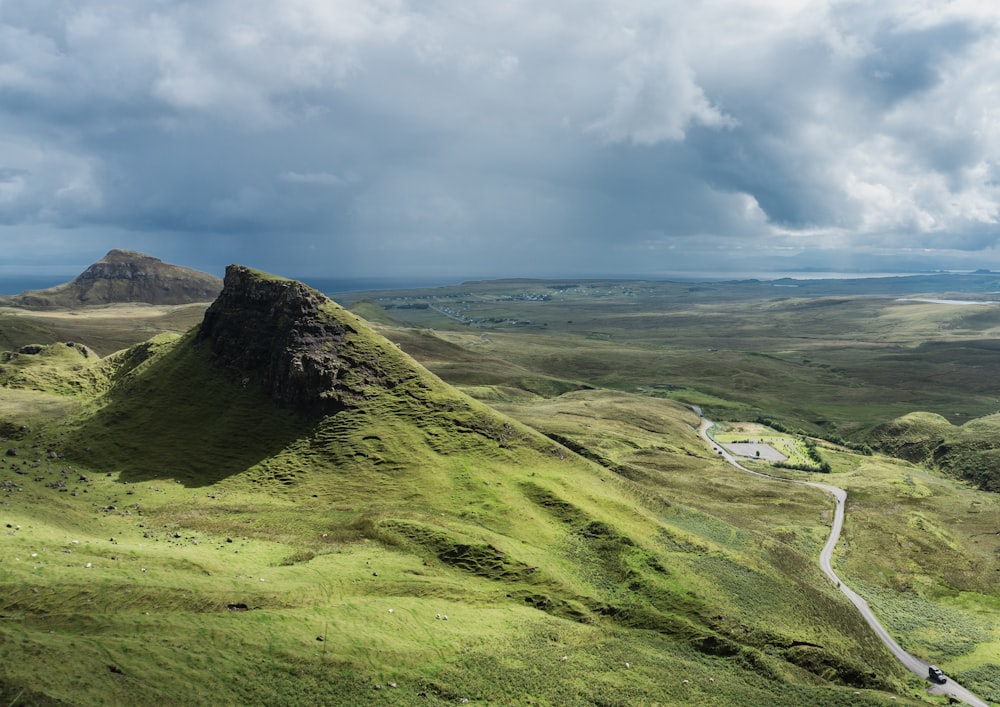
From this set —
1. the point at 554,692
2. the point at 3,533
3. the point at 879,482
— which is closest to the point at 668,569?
the point at 554,692

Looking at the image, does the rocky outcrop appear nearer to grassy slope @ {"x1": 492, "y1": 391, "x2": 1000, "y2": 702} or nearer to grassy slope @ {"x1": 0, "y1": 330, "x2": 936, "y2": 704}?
grassy slope @ {"x1": 0, "y1": 330, "x2": 936, "y2": 704}

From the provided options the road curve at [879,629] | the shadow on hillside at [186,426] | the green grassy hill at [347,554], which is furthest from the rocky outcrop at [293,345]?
the road curve at [879,629]

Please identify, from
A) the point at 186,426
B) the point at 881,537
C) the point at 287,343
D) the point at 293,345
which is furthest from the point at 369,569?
the point at 881,537

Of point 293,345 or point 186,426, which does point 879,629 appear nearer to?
point 293,345

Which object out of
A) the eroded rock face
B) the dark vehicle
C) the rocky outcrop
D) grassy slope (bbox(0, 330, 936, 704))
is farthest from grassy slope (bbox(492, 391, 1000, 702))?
the eroded rock face

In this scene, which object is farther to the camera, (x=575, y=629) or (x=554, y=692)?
(x=575, y=629)

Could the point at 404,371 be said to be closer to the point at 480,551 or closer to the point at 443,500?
the point at 443,500

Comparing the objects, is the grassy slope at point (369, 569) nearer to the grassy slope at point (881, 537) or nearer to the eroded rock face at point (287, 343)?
the grassy slope at point (881, 537)
